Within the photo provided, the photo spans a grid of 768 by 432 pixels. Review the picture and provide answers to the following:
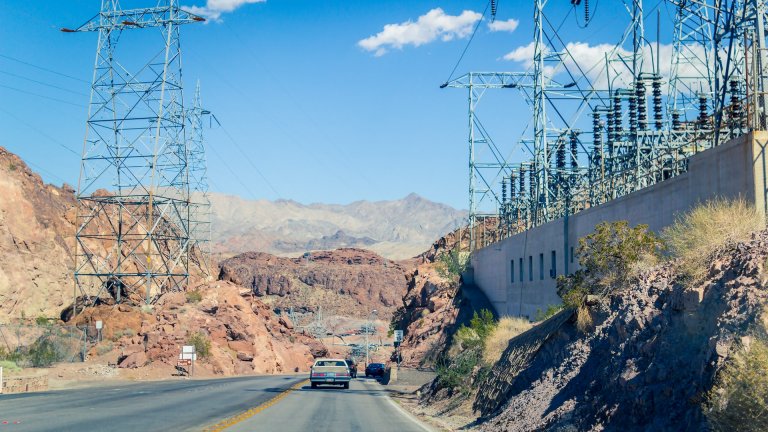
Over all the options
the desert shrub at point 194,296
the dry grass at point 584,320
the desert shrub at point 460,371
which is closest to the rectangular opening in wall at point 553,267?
the desert shrub at point 460,371

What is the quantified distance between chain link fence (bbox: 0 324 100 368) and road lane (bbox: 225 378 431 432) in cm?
2447

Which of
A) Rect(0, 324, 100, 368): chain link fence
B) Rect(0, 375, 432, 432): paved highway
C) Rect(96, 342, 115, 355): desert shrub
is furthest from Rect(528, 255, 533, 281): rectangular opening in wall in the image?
Rect(96, 342, 115, 355): desert shrub

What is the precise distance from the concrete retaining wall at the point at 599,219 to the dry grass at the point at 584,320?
171 inches

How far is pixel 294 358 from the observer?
77062 millimetres

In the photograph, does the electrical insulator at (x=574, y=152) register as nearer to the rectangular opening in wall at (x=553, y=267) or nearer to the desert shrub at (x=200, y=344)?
the rectangular opening in wall at (x=553, y=267)

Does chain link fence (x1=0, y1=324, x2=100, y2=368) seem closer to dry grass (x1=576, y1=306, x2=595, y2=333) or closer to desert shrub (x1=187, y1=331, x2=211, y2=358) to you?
desert shrub (x1=187, y1=331, x2=211, y2=358)

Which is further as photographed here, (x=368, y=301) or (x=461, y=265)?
(x=368, y=301)

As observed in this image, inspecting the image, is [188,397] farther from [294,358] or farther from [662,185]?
[294,358]

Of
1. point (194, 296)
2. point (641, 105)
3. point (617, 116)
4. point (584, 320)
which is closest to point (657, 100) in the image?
point (641, 105)

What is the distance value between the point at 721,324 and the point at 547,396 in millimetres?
6259

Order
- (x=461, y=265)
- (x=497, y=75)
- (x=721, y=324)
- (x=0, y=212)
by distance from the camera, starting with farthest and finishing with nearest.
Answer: (x=0, y=212)
(x=461, y=265)
(x=497, y=75)
(x=721, y=324)

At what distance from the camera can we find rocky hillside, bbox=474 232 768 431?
11.5 m

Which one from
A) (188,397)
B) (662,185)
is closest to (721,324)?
(662,185)

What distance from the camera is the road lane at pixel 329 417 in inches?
764
